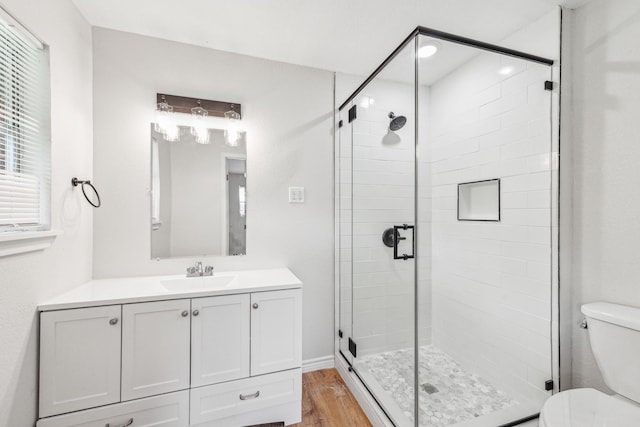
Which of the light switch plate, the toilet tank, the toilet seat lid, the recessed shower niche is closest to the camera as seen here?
the toilet seat lid

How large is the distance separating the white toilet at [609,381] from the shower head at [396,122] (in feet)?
4.51

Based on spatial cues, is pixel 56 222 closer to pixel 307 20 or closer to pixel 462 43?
pixel 307 20

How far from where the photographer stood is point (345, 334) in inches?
84.0

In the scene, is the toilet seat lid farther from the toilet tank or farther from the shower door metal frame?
the shower door metal frame

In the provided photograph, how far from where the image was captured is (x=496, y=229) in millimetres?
1896

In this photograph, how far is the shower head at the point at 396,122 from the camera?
1.82m

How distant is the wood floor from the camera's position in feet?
5.28

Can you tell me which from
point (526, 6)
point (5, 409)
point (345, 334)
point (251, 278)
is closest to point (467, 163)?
point (526, 6)

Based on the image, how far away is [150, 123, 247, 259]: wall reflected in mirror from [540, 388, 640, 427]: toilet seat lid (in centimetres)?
178

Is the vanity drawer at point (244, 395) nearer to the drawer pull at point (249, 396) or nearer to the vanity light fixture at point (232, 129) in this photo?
the drawer pull at point (249, 396)

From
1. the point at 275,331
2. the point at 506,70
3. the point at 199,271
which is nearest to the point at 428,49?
the point at 506,70

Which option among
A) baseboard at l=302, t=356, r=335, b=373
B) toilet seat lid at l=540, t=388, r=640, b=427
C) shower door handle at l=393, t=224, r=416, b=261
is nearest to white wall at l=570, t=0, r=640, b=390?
toilet seat lid at l=540, t=388, r=640, b=427

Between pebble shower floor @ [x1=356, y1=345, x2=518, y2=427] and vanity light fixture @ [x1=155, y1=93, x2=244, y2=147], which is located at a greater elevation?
vanity light fixture @ [x1=155, y1=93, x2=244, y2=147]

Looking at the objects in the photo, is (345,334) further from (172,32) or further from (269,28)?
(172,32)
